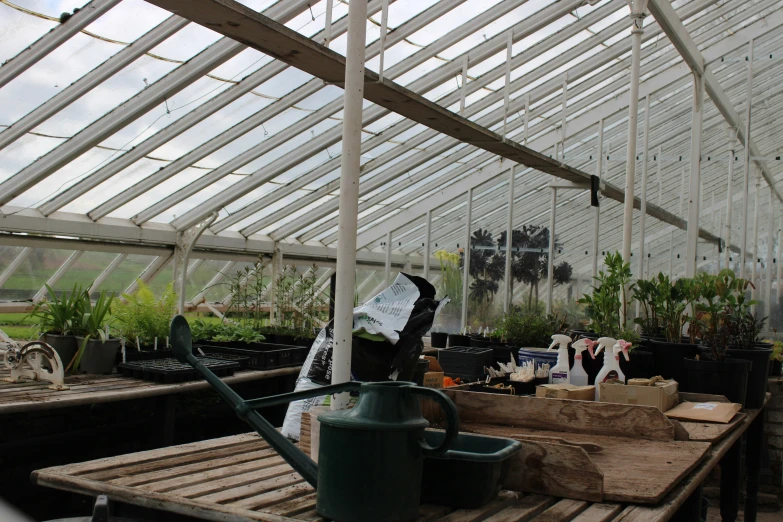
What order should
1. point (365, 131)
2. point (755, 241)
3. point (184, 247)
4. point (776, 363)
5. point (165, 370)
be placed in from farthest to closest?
point (755, 241)
point (184, 247)
point (365, 131)
point (776, 363)
point (165, 370)

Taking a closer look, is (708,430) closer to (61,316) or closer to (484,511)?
(484,511)

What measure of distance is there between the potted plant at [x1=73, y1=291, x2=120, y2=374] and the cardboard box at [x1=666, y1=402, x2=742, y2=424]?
281 cm

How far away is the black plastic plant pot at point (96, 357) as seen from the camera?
4004mm

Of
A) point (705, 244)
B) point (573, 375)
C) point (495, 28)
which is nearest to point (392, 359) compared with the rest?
point (573, 375)

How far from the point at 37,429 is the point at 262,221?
19.0ft

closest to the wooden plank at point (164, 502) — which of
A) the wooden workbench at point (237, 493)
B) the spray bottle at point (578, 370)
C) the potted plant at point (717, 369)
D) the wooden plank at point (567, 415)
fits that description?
the wooden workbench at point (237, 493)

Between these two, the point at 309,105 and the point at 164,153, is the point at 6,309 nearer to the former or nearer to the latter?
the point at 164,153

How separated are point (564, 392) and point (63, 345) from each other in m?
2.65

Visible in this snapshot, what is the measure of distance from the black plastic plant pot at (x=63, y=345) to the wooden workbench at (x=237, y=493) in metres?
2.24

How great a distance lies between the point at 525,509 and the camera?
1612 millimetres

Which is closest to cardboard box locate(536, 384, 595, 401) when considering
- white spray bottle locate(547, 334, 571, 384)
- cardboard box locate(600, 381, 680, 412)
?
cardboard box locate(600, 381, 680, 412)

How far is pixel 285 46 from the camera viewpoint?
3172 mm

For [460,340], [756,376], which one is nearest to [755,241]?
[460,340]

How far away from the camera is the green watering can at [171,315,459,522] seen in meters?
1.39
